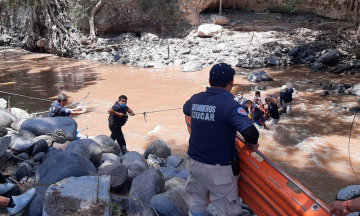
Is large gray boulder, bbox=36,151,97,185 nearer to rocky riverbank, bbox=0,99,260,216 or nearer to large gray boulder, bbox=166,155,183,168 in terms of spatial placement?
rocky riverbank, bbox=0,99,260,216

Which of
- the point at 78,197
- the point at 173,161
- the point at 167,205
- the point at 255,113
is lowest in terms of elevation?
the point at 173,161

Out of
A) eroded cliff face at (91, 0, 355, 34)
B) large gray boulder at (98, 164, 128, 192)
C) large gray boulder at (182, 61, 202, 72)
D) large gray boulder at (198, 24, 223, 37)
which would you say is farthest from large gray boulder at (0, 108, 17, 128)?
large gray boulder at (198, 24, 223, 37)

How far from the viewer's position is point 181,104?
991 centimetres

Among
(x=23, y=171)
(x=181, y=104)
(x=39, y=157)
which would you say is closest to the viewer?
(x=23, y=171)

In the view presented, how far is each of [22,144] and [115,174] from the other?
134 cm

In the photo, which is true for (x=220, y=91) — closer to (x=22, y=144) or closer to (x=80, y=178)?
(x=80, y=178)

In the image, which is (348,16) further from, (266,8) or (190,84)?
(190,84)

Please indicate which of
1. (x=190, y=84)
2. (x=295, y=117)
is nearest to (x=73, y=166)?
(x=295, y=117)

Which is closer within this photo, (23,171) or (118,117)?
(23,171)

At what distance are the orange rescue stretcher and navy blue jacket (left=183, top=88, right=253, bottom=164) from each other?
182mm

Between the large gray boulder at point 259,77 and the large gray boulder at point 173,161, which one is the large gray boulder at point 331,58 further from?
the large gray boulder at point 173,161

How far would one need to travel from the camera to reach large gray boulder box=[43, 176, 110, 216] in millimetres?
2400

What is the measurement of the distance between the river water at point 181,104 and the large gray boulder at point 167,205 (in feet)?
9.17

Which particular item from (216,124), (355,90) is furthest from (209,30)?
(216,124)
